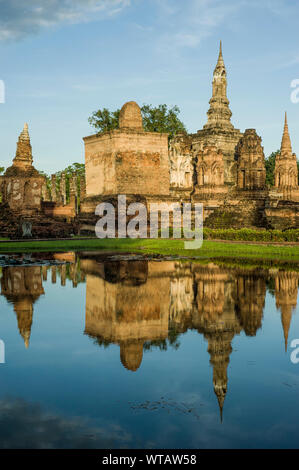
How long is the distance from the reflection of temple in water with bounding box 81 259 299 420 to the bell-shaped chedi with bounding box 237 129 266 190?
25012 mm

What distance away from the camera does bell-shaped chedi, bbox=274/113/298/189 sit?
44438mm

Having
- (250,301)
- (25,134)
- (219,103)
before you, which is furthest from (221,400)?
(219,103)

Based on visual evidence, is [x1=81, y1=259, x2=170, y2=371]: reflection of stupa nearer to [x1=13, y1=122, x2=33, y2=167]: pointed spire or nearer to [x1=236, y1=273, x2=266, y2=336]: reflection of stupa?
[x1=236, y1=273, x2=266, y2=336]: reflection of stupa

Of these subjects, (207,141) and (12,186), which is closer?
(12,186)

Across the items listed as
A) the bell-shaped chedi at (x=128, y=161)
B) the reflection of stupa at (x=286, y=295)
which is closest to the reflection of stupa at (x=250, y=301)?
the reflection of stupa at (x=286, y=295)

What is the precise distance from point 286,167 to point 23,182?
2328 centimetres

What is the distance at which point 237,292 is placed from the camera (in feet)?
34.4

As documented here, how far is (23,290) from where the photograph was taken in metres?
10.9

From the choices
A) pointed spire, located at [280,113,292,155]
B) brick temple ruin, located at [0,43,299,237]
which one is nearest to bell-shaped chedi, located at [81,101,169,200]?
brick temple ruin, located at [0,43,299,237]

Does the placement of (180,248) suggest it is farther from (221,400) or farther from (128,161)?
(221,400)

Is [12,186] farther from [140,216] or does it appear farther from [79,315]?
[79,315]

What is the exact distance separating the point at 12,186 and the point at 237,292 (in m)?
26.6

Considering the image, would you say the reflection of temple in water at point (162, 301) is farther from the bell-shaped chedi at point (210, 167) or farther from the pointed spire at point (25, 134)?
the pointed spire at point (25, 134)
